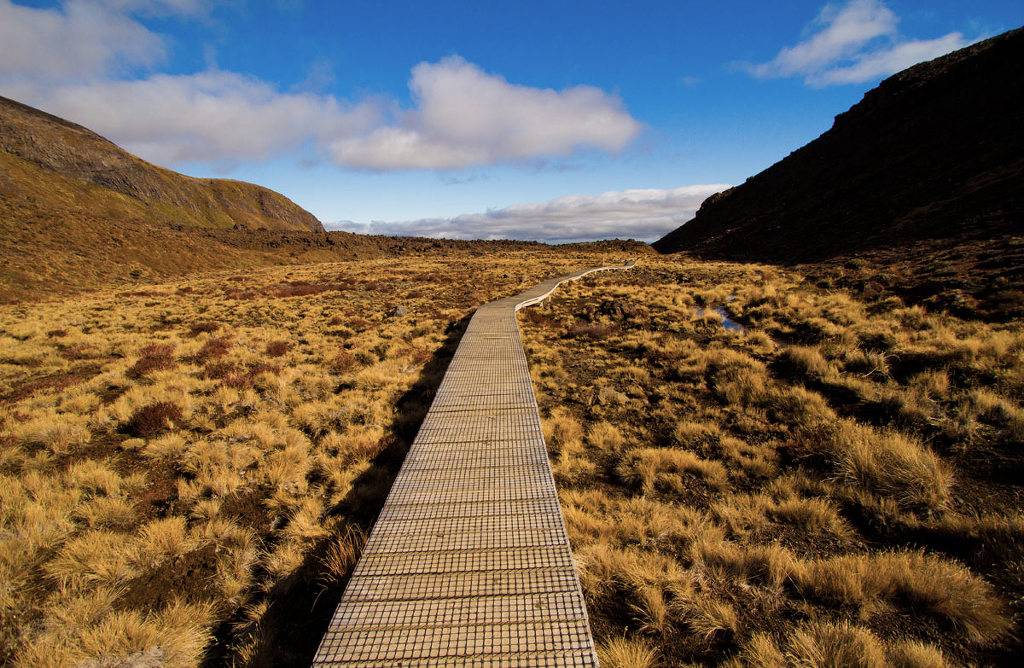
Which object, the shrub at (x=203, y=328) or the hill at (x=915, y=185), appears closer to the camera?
the shrub at (x=203, y=328)

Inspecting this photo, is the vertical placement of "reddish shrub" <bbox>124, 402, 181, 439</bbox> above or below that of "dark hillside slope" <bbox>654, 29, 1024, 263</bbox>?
below

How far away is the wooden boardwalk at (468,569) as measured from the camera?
3.01 meters

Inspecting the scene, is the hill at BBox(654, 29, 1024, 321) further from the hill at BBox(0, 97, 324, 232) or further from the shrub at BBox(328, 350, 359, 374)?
the hill at BBox(0, 97, 324, 232)

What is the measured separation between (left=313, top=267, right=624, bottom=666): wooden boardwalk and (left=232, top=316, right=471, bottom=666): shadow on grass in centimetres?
66

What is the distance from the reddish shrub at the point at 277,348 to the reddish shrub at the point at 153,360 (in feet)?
8.78

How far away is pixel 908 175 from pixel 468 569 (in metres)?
55.7

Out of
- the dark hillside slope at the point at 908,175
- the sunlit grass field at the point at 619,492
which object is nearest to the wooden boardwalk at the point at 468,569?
the sunlit grass field at the point at 619,492

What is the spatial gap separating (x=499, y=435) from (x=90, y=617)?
15.9 feet

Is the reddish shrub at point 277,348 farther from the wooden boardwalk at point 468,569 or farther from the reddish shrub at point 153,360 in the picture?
the wooden boardwalk at point 468,569

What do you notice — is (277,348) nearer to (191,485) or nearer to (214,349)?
(214,349)

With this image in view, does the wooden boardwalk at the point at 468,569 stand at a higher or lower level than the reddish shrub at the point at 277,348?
lower

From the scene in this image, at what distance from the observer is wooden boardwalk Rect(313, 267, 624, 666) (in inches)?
118

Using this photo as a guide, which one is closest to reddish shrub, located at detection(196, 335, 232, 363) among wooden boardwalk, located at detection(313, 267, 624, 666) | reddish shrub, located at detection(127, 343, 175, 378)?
reddish shrub, located at detection(127, 343, 175, 378)

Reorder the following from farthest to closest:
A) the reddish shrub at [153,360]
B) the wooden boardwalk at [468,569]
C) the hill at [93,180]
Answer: the hill at [93,180], the reddish shrub at [153,360], the wooden boardwalk at [468,569]
